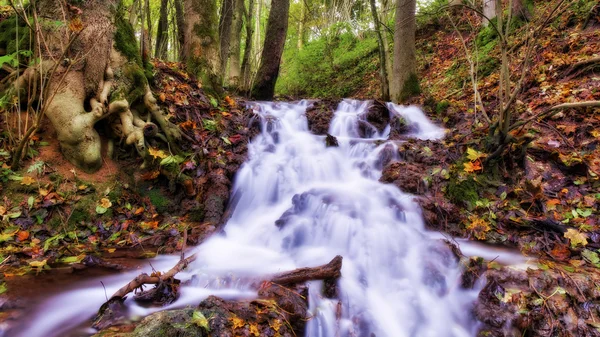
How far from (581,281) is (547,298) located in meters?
0.36

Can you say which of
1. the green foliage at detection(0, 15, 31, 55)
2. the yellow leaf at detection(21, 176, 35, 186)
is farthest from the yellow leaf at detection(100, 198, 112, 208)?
the green foliage at detection(0, 15, 31, 55)

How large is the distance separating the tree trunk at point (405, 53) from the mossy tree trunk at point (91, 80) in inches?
242

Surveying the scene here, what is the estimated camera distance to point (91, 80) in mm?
4359

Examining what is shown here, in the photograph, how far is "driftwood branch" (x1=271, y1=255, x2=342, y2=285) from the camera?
3.06m

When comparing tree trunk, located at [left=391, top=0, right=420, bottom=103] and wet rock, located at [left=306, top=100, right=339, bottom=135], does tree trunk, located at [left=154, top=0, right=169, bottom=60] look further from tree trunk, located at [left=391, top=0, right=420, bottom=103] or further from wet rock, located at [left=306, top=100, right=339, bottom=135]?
tree trunk, located at [left=391, top=0, right=420, bottom=103]

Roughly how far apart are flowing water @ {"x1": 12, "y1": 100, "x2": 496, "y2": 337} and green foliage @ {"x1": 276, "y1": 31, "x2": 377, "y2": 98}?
7.39 m

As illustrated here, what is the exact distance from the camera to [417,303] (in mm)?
3273

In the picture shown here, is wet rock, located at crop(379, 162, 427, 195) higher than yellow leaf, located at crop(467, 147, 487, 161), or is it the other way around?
yellow leaf, located at crop(467, 147, 487, 161)

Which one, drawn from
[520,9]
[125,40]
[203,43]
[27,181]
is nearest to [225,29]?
[203,43]

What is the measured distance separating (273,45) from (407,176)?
5.41m

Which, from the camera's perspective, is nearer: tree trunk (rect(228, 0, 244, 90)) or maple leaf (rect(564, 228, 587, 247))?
maple leaf (rect(564, 228, 587, 247))

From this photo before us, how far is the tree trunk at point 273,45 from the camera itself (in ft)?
27.3

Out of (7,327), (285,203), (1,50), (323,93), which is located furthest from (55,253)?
(323,93)

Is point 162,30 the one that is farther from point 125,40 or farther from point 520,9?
point 520,9
